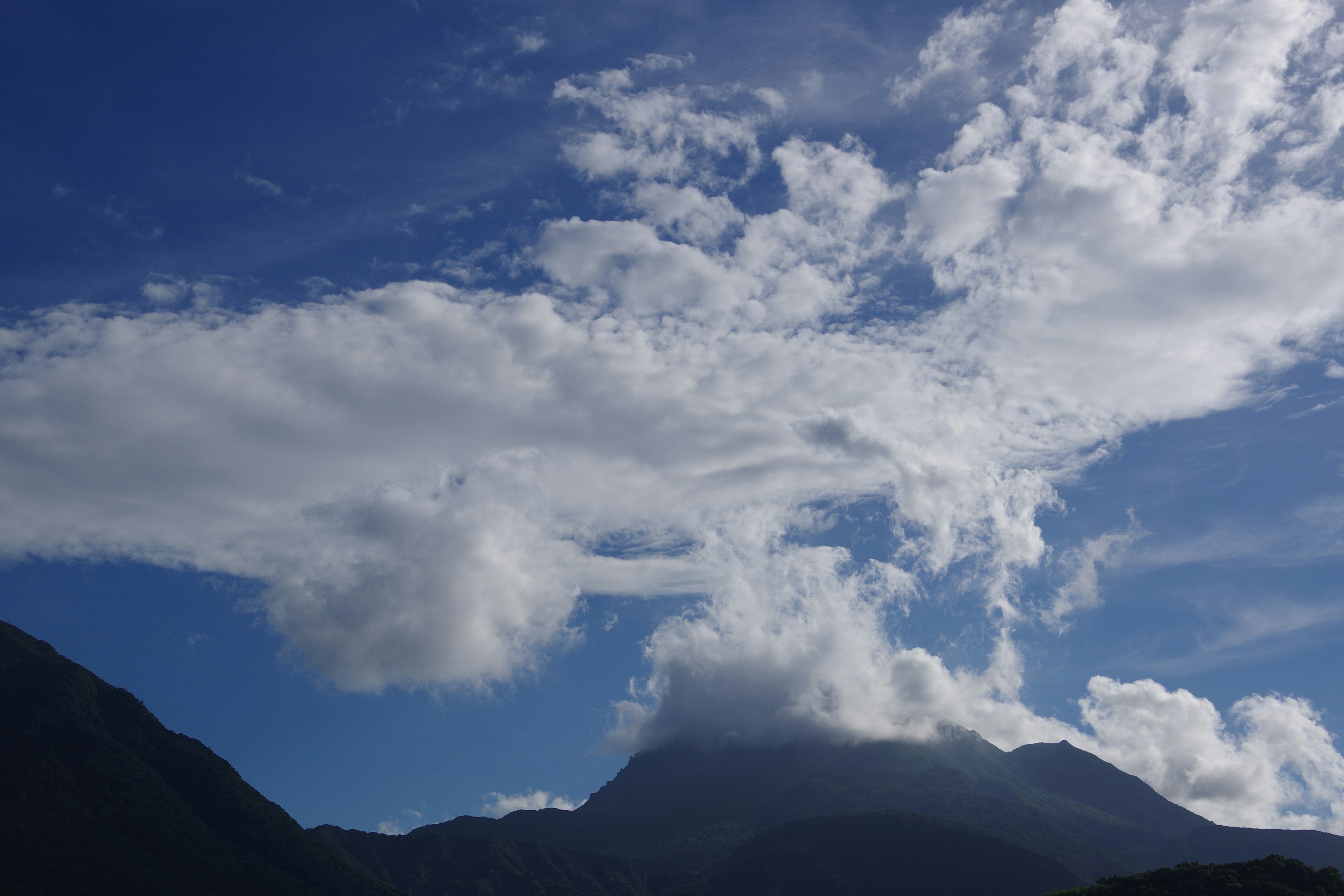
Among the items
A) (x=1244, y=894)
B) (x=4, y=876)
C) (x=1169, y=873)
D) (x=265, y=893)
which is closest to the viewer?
(x=1244, y=894)

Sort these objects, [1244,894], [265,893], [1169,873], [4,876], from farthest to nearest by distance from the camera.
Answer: [265,893], [4,876], [1169,873], [1244,894]

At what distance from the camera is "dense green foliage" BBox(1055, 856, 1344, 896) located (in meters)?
119

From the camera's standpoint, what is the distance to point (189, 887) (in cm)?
18088

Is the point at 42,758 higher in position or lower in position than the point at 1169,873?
higher

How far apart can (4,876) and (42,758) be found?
43.6 metres

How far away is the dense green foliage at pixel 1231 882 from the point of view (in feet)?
391

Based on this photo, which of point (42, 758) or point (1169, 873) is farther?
point (42, 758)

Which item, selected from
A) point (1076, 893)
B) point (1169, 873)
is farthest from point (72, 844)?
point (1169, 873)

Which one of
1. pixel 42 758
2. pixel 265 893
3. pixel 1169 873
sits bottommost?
pixel 265 893

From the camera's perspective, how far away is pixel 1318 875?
125 m

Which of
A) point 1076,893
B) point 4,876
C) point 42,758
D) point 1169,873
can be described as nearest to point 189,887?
point 4,876

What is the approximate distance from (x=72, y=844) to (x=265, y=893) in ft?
124

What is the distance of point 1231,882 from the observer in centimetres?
12106

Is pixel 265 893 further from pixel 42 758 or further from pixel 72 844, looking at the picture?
pixel 42 758
